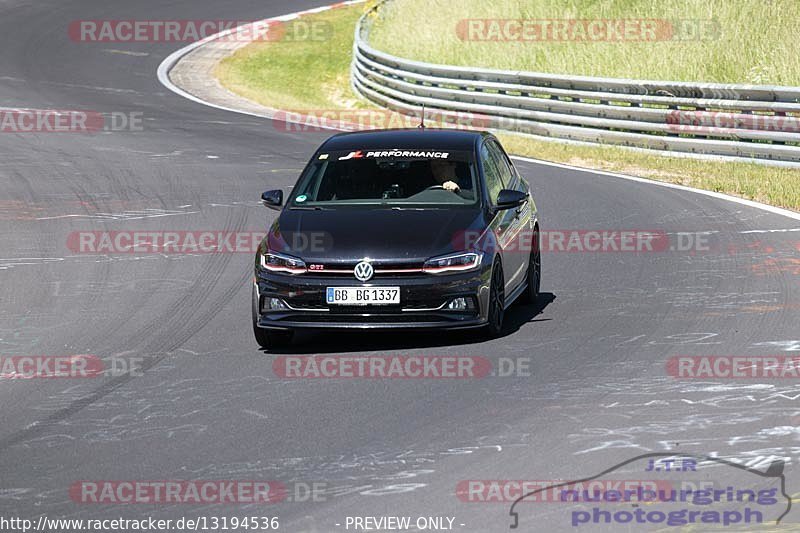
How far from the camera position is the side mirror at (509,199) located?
11.4 meters

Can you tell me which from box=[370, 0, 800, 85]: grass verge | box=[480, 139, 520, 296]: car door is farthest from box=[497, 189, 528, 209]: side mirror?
box=[370, 0, 800, 85]: grass verge

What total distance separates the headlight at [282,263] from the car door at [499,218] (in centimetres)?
151

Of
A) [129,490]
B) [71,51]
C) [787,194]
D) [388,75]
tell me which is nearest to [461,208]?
[129,490]

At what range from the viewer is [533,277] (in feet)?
41.5

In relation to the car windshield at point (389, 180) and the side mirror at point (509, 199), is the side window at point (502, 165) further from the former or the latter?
the side mirror at point (509, 199)

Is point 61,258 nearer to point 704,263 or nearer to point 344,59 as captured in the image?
point 704,263

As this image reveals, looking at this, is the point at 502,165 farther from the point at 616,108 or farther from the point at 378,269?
the point at 616,108

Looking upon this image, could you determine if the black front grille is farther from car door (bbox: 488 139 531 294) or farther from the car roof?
the car roof

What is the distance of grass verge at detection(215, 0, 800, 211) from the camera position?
20.5 metres

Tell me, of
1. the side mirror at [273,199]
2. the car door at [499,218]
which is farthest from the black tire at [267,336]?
the car door at [499,218]

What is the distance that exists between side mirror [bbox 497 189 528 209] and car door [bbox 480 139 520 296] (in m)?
0.13

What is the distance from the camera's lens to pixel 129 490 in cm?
729

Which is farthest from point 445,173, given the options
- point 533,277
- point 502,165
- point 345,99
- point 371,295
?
point 345,99

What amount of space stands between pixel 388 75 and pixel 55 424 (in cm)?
2446
